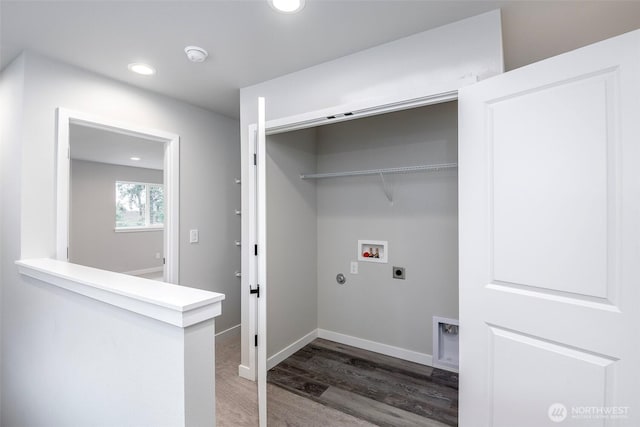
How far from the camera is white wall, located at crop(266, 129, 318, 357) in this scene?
265cm

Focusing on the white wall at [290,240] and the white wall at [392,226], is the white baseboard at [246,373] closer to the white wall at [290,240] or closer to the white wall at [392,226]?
the white wall at [290,240]

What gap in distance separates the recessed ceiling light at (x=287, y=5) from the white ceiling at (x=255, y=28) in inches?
1.6

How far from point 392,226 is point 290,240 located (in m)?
0.98

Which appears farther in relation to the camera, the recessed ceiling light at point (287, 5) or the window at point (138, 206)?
the window at point (138, 206)

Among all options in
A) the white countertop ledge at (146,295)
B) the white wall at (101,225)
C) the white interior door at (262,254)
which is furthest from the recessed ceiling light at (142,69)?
the white wall at (101,225)

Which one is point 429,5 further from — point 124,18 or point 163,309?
point 163,309

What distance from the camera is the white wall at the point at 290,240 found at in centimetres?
265

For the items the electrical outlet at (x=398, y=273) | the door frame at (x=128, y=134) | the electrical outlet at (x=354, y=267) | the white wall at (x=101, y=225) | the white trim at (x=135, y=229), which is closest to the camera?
the door frame at (x=128, y=134)

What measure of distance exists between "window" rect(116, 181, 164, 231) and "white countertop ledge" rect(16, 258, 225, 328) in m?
6.00

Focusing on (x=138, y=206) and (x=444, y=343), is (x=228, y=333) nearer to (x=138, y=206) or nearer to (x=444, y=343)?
(x=444, y=343)

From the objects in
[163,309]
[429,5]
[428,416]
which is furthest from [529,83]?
[428,416]

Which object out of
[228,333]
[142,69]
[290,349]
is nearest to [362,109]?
[142,69]

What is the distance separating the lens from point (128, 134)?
2543 millimetres

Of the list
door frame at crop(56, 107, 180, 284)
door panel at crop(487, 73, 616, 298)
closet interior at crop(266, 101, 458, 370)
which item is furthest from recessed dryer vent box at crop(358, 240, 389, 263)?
door frame at crop(56, 107, 180, 284)
